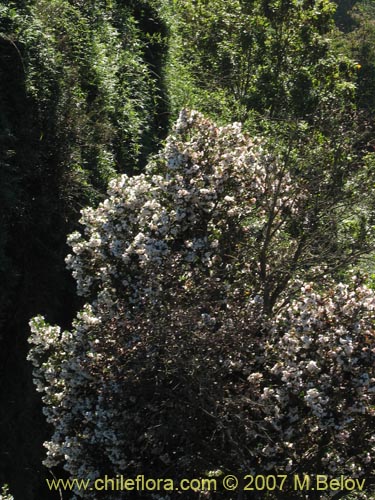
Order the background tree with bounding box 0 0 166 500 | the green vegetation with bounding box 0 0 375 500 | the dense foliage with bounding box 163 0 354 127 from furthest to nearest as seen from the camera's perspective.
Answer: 1. the dense foliage with bounding box 163 0 354 127
2. the background tree with bounding box 0 0 166 500
3. the green vegetation with bounding box 0 0 375 500

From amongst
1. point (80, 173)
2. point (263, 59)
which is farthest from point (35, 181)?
point (263, 59)

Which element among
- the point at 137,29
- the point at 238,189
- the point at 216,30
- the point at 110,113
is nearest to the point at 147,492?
the point at 238,189

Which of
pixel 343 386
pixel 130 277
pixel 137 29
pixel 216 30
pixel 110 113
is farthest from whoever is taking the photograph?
pixel 216 30

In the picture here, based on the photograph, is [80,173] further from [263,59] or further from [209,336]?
[263,59]

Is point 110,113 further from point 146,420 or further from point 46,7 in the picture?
point 146,420

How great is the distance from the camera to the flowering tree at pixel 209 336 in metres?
5.23

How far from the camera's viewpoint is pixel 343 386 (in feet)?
17.0

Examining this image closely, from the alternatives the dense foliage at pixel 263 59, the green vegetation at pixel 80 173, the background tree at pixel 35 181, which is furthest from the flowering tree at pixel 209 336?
the dense foliage at pixel 263 59

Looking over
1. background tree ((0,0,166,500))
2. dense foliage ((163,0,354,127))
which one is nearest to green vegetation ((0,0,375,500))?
background tree ((0,0,166,500))

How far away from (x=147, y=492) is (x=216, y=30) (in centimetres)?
1079

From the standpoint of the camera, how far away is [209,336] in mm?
5285

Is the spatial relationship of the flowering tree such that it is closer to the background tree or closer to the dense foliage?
the background tree

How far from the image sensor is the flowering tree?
5227mm

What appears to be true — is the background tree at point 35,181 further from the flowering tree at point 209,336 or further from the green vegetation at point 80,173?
the flowering tree at point 209,336
